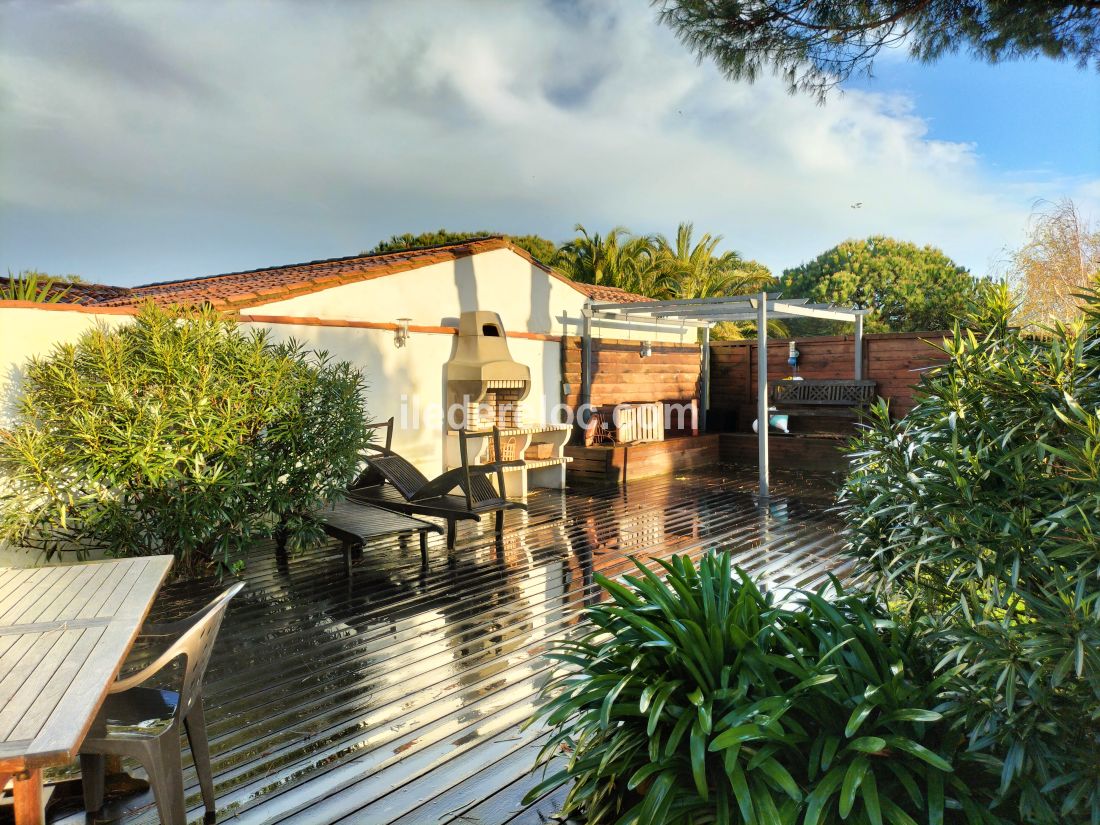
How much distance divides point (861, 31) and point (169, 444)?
575cm

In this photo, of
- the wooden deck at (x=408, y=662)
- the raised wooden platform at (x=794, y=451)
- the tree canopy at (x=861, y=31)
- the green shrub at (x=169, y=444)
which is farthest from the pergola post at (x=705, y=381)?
the green shrub at (x=169, y=444)

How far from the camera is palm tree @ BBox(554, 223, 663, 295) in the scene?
57.9 feet

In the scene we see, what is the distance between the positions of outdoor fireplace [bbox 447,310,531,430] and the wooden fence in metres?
5.49

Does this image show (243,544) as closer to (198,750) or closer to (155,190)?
(198,750)

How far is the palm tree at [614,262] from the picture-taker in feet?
57.9

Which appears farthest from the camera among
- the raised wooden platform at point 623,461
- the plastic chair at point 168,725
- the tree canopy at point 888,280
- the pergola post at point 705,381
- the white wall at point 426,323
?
A: the tree canopy at point 888,280

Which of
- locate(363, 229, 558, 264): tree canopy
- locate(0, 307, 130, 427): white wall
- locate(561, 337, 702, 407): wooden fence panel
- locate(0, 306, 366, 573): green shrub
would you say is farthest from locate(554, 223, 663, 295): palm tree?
locate(0, 307, 130, 427): white wall

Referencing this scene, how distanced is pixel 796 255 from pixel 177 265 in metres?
25.3

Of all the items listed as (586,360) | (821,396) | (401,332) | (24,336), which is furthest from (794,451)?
(24,336)

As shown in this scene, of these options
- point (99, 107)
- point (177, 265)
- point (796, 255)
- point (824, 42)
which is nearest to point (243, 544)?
point (824, 42)

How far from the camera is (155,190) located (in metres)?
20.1

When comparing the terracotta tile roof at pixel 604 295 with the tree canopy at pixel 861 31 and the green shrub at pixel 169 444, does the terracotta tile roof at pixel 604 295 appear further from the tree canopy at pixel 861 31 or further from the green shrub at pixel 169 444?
the green shrub at pixel 169 444

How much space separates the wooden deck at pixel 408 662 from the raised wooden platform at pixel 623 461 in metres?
2.53

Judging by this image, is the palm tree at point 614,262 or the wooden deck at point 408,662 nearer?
the wooden deck at point 408,662
